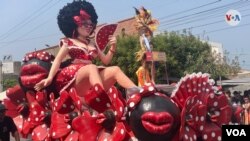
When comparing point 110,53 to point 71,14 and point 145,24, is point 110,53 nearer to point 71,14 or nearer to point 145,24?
point 71,14

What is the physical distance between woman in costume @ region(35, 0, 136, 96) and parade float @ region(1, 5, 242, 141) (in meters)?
0.16

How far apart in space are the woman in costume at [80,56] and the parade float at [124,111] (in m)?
0.16

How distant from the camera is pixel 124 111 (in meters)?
3.43

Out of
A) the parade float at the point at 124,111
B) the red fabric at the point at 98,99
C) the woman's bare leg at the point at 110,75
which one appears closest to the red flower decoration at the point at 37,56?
the parade float at the point at 124,111

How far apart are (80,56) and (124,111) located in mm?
1332

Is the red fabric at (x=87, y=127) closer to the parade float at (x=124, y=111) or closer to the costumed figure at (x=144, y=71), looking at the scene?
the parade float at (x=124, y=111)

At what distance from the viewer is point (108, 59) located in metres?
4.82

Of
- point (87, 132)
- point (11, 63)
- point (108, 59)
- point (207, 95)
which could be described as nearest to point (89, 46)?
point (108, 59)

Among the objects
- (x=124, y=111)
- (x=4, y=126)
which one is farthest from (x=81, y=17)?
(x=4, y=126)

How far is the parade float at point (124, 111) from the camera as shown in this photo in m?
3.11

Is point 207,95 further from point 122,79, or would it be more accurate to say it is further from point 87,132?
point 87,132

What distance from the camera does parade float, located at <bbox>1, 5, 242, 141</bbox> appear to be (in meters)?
3.11

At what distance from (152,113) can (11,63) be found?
4466 cm

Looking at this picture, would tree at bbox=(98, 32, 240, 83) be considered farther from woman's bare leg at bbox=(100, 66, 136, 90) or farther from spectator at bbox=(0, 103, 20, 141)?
woman's bare leg at bbox=(100, 66, 136, 90)
